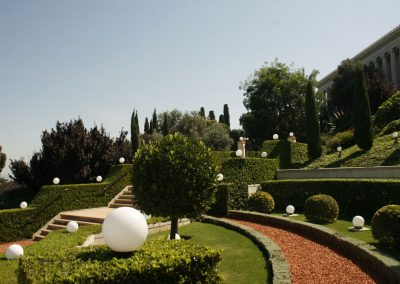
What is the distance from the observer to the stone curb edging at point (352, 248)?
8602 mm

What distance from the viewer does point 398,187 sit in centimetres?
1510

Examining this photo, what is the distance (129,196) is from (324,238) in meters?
13.9

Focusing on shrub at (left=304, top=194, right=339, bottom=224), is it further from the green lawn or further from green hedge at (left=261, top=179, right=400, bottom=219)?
the green lawn

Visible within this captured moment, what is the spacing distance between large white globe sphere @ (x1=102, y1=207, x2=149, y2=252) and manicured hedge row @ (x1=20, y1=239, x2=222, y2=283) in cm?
26

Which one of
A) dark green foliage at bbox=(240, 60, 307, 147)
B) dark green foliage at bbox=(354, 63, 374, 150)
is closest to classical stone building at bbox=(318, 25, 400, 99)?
dark green foliage at bbox=(240, 60, 307, 147)

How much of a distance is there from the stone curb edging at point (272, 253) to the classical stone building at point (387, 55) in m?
45.5

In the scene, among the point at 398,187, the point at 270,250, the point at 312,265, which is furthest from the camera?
the point at 398,187

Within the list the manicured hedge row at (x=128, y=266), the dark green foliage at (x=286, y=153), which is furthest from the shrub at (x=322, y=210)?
the dark green foliage at (x=286, y=153)

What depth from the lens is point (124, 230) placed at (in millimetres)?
7293

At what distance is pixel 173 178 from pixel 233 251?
3228mm

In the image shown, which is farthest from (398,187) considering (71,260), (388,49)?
(388,49)

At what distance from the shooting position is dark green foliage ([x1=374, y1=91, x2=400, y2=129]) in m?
34.6

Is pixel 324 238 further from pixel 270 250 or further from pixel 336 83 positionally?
pixel 336 83

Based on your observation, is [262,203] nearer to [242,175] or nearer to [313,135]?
[242,175]
